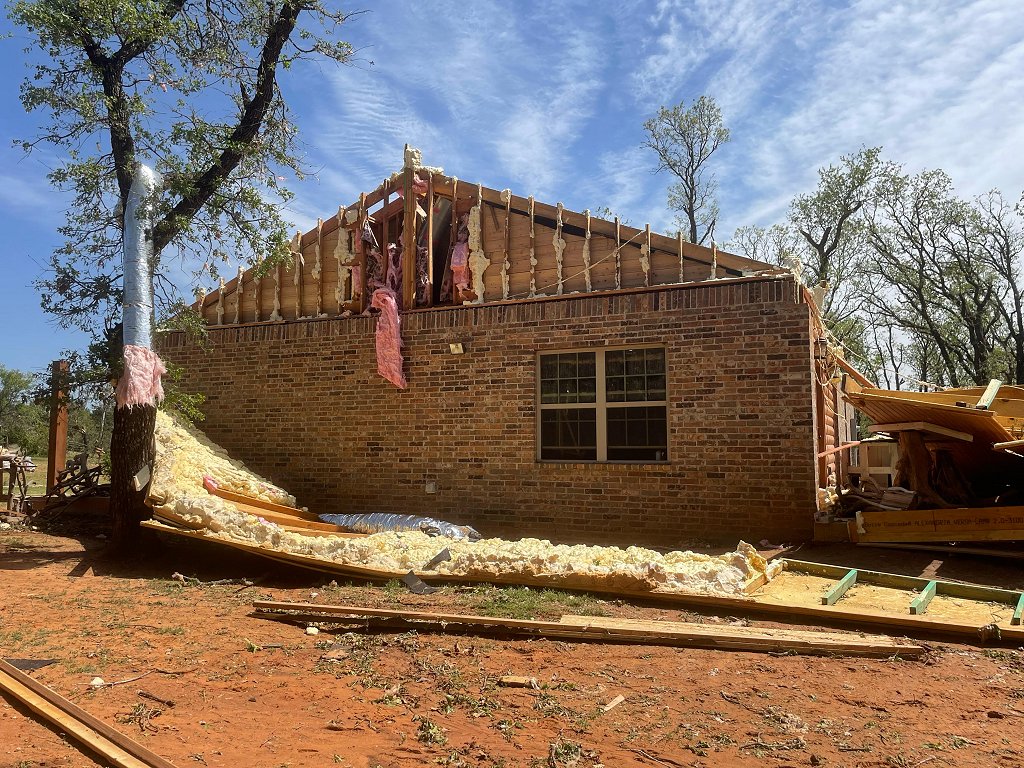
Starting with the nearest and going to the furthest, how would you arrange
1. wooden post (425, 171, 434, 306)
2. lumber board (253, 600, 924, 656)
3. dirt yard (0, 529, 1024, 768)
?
dirt yard (0, 529, 1024, 768)
lumber board (253, 600, 924, 656)
wooden post (425, 171, 434, 306)

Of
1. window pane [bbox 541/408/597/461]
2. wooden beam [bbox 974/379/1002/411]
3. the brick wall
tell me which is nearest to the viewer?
wooden beam [bbox 974/379/1002/411]

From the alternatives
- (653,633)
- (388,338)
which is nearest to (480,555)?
(653,633)

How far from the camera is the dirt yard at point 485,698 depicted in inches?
125

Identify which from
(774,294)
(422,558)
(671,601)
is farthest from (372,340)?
(671,601)

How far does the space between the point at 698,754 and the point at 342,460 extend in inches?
341

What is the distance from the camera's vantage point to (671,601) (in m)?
5.92

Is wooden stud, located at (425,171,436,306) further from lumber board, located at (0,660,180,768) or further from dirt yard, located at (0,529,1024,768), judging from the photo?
lumber board, located at (0,660,180,768)

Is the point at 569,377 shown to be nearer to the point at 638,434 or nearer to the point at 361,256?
the point at 638,434

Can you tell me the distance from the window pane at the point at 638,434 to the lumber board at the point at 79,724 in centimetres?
695

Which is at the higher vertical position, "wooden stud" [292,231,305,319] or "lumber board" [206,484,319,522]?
"wooden stud" [292,231,305,319]

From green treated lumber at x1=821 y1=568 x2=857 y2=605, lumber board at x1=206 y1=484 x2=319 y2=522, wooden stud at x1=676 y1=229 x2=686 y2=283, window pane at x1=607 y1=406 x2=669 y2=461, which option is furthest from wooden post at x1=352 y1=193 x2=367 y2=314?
green treated lumber at x1=821 y1=568 x2=857 y2=605

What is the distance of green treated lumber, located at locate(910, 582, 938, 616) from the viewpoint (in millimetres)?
5227

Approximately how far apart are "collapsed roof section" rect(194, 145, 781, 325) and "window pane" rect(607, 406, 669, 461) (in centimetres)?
176

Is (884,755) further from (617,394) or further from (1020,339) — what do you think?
(1020,339)
